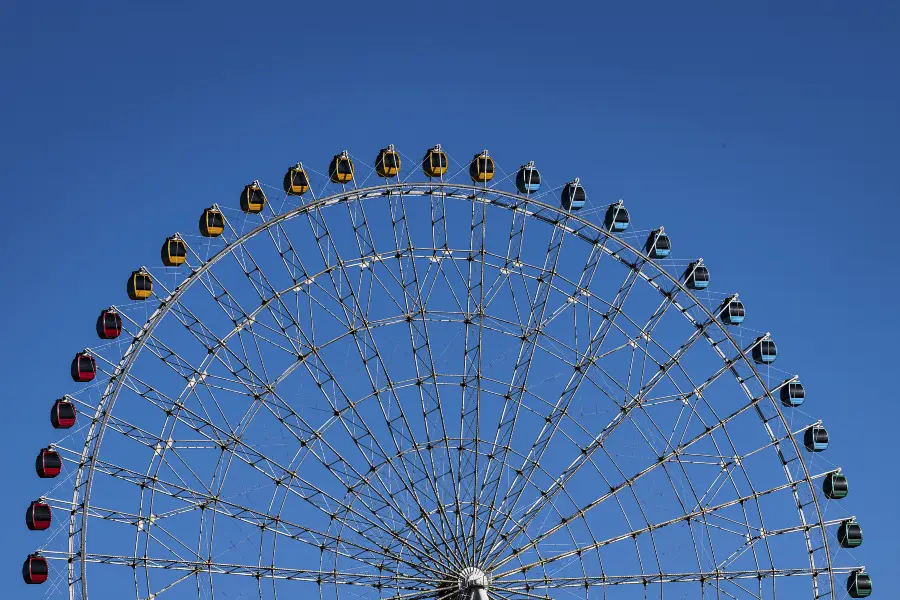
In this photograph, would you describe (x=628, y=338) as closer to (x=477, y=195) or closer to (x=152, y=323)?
(x=477, y=195)

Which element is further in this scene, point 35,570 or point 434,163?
point 434,163

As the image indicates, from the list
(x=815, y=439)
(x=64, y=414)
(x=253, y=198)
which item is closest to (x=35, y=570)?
(x=64, y=414)

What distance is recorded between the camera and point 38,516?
75.8m

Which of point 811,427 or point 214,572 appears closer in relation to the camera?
point 214,572

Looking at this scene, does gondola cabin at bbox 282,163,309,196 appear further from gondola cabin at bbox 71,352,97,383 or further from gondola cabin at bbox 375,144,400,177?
gondola cabin at bbox 71,352,97,383

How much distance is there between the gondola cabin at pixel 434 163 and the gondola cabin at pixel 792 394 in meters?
17.1

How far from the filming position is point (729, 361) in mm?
81438

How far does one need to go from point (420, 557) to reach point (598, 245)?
1456 cm

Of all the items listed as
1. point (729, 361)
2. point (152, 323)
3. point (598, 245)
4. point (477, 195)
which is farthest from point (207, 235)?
point (729, 361)

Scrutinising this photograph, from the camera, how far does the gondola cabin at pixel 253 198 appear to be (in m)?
79.4

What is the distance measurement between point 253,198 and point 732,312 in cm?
2051

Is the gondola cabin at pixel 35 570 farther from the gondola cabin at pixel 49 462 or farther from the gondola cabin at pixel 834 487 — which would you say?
the gondola cabin at pixel 834 487

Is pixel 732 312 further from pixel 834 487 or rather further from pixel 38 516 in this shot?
pixel 38 516

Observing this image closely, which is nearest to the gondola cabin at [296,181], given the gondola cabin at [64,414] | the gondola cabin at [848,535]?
the gondola cabin at [64,414]
